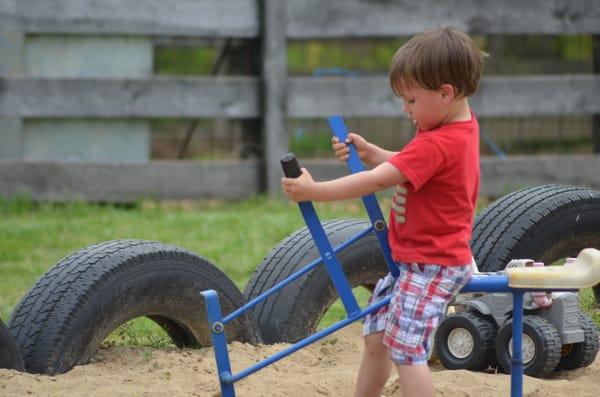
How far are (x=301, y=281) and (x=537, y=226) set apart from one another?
0.88 meters

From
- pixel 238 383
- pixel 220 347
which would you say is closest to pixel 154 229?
pixel 238 383

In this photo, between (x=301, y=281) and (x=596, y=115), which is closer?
(x=301, y=281)

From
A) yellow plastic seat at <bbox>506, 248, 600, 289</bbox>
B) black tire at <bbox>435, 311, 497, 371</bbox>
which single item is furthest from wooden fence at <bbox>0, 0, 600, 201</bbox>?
yellow plastic seat at <bbox>506, 248, 600, 289</bbox>

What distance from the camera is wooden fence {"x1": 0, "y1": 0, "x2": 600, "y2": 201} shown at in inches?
306

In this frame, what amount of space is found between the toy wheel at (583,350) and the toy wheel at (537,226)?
394 millimetres

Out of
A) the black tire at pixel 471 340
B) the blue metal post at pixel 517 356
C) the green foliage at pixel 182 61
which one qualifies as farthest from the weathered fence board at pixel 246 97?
the green foliage at pixel 182 61

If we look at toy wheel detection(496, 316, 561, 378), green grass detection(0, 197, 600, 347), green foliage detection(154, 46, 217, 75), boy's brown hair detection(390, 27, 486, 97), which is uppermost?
green foliage detection(154, 46, 217, 75)

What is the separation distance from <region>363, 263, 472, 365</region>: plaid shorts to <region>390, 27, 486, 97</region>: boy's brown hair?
0.46m

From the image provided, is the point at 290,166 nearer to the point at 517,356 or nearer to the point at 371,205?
the point at 371,205

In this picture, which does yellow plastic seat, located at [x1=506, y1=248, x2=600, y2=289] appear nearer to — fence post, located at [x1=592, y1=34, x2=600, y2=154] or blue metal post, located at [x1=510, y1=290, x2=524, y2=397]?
blue metal post, located at [x1=510, y1=290, x2=524, y2=397]

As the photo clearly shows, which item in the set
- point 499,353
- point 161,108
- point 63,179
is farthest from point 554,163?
point 499,353

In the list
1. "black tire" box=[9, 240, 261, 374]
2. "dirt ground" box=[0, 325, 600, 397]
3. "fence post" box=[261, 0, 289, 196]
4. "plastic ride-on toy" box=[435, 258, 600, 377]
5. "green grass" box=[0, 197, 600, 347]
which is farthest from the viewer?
"fence post" box=[261, 0, 289, 196]

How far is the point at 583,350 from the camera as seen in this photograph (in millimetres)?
3367

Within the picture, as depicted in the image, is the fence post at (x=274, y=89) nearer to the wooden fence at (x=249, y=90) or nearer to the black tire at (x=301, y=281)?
the wooden fence at (x=249, y=90)
